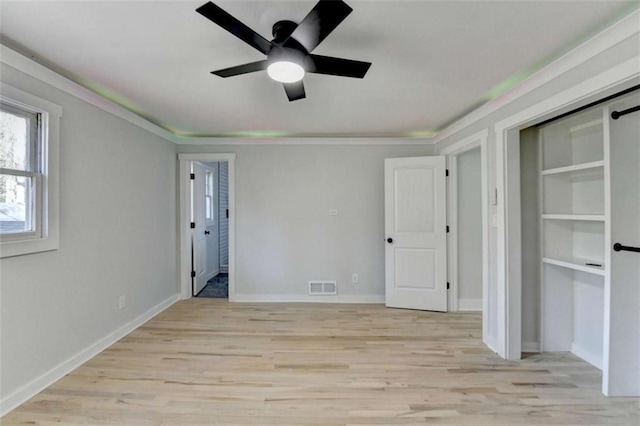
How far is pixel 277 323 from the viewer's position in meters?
3.25

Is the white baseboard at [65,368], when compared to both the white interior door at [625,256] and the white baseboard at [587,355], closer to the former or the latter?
the white interior door at [625,256]

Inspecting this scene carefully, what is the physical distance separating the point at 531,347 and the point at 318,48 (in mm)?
3127

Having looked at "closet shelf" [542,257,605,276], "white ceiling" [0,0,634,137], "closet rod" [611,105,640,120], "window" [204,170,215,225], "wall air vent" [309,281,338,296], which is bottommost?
"wall air vent" [309,281,338,296]

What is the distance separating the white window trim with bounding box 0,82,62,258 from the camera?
6.43 ft

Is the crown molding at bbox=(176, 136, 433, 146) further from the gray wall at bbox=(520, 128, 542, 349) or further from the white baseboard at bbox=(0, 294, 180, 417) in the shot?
the white baseboard at bbox=(0, 294, 180, 417)

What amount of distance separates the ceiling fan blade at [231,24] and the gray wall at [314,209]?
249 centimetres

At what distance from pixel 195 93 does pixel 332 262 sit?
264 centimetres

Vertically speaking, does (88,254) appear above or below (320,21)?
below

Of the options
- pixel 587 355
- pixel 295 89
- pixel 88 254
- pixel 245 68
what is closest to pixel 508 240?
pixel 587 355

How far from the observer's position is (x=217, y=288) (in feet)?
15.3

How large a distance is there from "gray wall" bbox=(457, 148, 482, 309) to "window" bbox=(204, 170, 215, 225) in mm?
3908

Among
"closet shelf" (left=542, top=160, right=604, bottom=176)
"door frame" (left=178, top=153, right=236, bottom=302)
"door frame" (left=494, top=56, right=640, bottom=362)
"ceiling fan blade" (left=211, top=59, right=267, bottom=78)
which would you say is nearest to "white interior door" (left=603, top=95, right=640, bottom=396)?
"closet shelf" (left=542, top=160, right=604, bottom=176)

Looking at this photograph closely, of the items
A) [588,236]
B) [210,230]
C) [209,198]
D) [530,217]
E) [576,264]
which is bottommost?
[576,264]

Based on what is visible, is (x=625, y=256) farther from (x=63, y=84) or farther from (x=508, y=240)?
(x=63, y=84)
